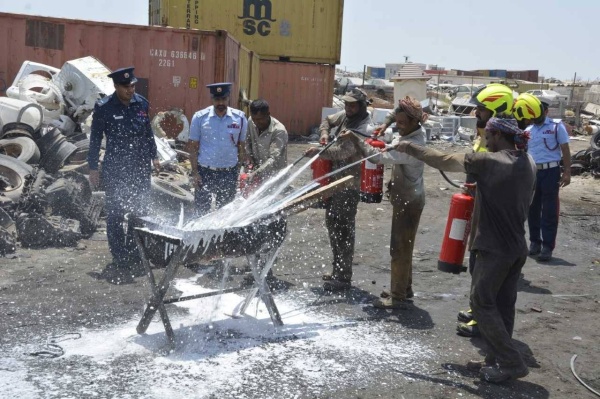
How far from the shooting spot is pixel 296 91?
24.1 metres

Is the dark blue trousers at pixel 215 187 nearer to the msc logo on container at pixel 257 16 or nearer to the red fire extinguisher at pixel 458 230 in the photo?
the red fire extinguisher at pixel 458 230

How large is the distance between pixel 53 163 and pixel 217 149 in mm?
3873

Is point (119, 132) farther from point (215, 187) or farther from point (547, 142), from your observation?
point (547, 142)

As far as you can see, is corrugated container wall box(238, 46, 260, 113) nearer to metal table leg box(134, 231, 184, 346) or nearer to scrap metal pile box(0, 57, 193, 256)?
scrap metal pile box(0, 57, 193, 256)

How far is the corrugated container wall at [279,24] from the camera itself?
22.7 m

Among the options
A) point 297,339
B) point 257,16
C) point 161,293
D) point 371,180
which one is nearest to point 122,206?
point 161,293

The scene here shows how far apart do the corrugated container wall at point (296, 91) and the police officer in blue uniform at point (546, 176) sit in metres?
15.8

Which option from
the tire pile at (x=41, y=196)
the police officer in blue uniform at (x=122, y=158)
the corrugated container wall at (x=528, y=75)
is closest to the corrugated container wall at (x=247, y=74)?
the tire pile at (x=41, y=196)

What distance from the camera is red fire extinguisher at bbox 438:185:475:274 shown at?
236 inches

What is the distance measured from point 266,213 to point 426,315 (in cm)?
190

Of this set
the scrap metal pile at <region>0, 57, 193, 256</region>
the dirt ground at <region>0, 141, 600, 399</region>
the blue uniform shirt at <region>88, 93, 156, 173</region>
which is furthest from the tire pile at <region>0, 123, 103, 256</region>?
the blue uniform shirt at <region>88, 93, 156, 173</region>

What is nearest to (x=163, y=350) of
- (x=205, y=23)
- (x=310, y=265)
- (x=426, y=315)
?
(x=426, y=315)

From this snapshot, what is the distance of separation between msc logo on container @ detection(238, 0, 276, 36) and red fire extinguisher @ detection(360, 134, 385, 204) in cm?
1766

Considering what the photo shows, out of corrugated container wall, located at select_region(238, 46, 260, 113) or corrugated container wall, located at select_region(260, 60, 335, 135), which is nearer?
corrugated container wall, located at select_region(238, 46, 260, 113)
